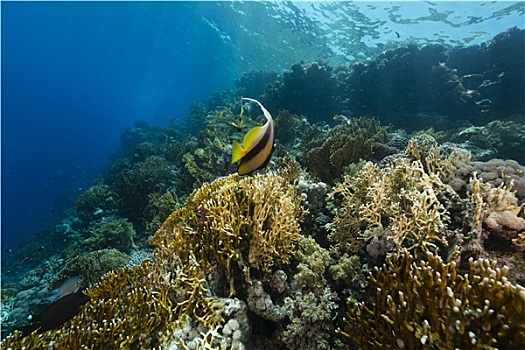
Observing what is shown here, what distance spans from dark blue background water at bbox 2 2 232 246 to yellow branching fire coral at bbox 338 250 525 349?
26.4m

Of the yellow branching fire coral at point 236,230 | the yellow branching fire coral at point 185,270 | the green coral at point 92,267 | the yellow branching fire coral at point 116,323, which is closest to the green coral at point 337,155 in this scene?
the yellow branching fire coral at point 236,230

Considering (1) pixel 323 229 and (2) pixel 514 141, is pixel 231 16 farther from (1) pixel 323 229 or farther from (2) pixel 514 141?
(1) pixel 323 229

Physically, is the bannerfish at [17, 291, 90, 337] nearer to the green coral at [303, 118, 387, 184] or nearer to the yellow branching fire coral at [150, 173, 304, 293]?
the yellow branching fire coral at [150, 173, 304, 293]

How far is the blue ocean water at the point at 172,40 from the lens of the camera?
2275 centimetres

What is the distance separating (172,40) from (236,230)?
5508 cm

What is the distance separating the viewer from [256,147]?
1.74 meters

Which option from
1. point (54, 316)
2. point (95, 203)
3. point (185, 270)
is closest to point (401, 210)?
point (185, 270)

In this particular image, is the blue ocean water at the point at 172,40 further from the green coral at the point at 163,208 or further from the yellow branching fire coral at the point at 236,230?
the yellow branching fire coral at the point at 236,230

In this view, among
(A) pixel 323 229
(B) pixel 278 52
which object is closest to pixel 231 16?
(B) pixel 278 52

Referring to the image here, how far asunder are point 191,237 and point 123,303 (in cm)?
96

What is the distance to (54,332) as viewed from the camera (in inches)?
101

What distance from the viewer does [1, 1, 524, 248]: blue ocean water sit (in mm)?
22750

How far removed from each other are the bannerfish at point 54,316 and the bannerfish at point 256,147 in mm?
2271

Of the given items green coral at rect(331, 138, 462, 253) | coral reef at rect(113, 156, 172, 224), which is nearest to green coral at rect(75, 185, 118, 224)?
coral reef at rect(113, 156, 172, 224)
